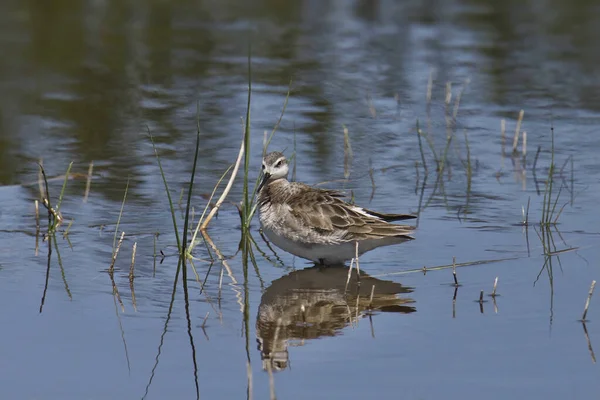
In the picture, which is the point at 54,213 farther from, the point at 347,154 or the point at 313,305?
the point at 347,154

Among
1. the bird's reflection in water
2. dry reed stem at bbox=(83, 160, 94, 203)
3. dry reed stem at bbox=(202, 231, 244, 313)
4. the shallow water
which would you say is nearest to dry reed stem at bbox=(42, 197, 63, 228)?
the shallow water

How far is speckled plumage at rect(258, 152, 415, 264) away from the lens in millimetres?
9789

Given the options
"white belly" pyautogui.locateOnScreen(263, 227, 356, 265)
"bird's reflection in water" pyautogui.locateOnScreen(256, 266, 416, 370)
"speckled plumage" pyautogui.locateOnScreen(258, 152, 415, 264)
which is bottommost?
"bird's reflection in water" pyautogui.locateOnScreen(256, 266, 416, 370)

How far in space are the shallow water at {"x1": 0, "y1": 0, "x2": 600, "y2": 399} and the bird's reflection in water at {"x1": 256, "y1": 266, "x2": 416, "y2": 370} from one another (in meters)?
0.03

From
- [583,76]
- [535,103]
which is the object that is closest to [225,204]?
[535,103]

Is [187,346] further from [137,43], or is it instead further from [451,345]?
[137,43]

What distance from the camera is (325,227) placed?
32.4ft

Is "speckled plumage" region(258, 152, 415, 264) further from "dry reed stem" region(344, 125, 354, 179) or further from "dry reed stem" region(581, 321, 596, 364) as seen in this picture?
"dry reed stem" region(344, 125, 354, 179)

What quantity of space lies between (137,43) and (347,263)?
509 inches

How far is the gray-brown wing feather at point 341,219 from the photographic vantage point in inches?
384

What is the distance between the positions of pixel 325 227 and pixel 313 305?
1.14m

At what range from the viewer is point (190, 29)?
2373 centimetres

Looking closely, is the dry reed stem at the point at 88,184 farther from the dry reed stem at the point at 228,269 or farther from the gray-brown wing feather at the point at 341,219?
the gray-brown wing feather at the point at 341,219

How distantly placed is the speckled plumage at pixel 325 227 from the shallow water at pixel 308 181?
0.82 ft
